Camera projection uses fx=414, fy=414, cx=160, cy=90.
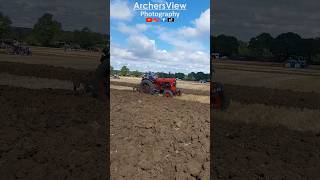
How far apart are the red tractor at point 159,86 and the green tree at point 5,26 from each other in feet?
11.4

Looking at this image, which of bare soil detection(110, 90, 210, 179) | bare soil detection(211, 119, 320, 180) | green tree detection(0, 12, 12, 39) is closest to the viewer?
bare soil detection(211, 119, 320, 180)

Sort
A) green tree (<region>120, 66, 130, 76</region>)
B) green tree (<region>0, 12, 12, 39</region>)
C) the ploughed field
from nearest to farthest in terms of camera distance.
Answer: the ploughed field < green tree (<region>120, 66, 130, 76</region>) < green tree (<region>0, 12, 12, 39</region>)

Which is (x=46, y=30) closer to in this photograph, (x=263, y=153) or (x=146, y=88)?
(x=146, y=88)

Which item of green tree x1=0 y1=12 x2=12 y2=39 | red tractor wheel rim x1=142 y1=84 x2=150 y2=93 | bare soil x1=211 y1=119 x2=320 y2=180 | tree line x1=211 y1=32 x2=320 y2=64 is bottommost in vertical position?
bare soil x1=211 y1=119 x2=320 y2=180

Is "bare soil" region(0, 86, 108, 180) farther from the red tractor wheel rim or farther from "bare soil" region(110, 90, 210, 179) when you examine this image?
the red tractor wheel rim

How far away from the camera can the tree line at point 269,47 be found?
24.0 feet

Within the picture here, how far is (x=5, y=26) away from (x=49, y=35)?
1.09m

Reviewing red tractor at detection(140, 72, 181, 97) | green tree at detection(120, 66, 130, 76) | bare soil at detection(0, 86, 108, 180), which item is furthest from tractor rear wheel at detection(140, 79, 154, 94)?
bare soil at detection(0, 86, 108, 180)

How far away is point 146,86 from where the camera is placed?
1011cm

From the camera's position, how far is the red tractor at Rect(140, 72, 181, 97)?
997 cm

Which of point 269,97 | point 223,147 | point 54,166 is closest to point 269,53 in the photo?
point 269,97

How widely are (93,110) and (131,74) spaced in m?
1.80

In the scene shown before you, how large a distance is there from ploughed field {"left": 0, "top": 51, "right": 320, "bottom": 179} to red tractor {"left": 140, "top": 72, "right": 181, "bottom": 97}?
53 centimetres

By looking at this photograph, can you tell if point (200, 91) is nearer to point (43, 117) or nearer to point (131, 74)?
point (131, 74)
